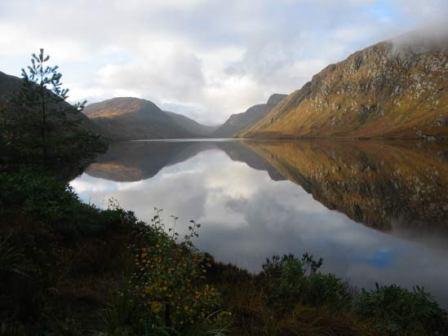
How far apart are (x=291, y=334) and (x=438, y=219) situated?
77.1ft

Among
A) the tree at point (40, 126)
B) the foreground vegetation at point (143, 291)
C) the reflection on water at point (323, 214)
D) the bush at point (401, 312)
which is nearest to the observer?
the foreground vegetation at point (143, 291)

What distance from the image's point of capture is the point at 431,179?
4394cm

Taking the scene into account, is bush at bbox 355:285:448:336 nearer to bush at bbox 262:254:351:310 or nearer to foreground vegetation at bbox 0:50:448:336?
foreground vegetation at bbox 0:50:448:336

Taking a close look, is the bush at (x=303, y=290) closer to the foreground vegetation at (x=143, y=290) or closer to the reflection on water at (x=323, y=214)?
the foreground vegetation at (x=143, y=290)

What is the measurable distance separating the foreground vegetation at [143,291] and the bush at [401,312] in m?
0.03

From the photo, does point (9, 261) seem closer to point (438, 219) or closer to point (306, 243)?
point (306, 243)

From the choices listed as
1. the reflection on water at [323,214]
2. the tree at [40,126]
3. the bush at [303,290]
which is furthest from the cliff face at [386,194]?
the tree at [40,126]

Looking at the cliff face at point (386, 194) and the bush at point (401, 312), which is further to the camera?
the cliff face at point (386, 194)

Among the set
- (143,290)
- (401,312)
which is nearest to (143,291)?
(143,290)

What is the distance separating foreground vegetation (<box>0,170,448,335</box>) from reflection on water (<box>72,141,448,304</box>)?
3447mm

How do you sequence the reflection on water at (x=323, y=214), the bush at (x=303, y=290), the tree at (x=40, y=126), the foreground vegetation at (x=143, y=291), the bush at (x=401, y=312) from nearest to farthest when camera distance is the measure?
1. the foreground vegetation at (x=143, y=291)
2. the bush at (x=401, y=312)
3. the bush at (x=303, y=290)
4. the reflection on water at (x=323, y=214)
5. the tree at (x=40, y=126)

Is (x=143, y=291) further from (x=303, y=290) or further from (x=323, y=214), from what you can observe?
(x=323, y=214)

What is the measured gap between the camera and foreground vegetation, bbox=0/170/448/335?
6699 mm

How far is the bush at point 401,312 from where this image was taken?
10.3 metres
